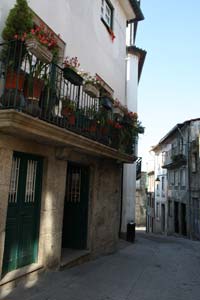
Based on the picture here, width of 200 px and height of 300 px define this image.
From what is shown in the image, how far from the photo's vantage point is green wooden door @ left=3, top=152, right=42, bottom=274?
5.07 meters

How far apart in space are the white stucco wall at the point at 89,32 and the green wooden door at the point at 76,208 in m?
3.03

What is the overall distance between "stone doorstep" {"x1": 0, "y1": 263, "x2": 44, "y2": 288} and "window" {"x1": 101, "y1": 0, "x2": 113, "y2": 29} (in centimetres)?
790

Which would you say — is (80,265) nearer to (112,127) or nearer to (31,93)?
(112,127)

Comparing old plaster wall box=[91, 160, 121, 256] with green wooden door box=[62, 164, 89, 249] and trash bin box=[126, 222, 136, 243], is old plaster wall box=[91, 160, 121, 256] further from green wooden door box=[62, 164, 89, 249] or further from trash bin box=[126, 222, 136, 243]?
trash bin box=[126, 222, 136, 243]

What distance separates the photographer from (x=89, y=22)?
8.55 metres

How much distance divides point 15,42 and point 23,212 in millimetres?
2993

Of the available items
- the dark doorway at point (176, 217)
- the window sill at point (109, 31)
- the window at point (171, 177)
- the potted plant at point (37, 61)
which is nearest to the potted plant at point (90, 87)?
the potted plant at point (37, 61)

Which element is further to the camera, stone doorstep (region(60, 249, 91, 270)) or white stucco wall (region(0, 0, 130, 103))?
white stucco wall (region(0, 0, 130, 103))

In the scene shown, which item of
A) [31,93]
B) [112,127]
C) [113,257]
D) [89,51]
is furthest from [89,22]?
[113,257]

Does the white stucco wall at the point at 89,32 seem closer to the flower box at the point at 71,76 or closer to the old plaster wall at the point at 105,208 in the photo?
the flower box at the point at 71,76

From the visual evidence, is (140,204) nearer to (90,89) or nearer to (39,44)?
(90,89)

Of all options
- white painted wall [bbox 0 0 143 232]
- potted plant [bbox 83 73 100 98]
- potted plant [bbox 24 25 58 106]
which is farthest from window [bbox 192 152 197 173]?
potted plant [bbox 24 25 58 106]

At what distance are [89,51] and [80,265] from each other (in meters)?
5.92

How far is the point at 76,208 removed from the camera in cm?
783
